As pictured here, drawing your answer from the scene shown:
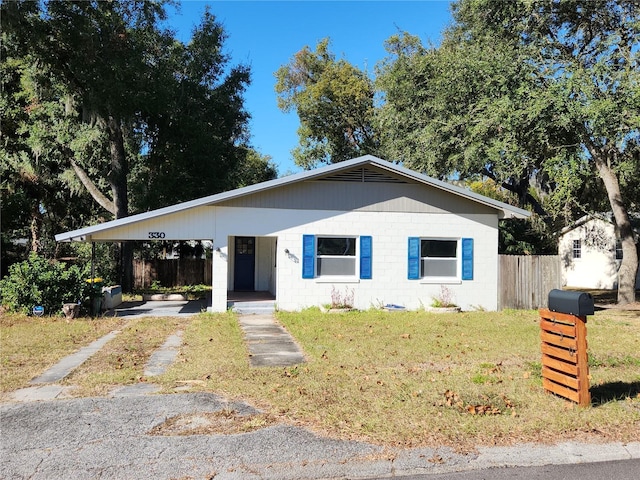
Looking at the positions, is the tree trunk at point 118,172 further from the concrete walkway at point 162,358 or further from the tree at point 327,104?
the tree at point 327,104

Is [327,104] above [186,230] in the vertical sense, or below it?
above

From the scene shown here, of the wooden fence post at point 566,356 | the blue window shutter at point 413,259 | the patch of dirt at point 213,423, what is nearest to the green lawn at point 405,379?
the wooden fence post at point 566,356

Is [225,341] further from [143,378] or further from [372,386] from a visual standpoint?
[372,386]

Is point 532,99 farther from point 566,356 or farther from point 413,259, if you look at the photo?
point 566,356

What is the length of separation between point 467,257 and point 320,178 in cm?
501

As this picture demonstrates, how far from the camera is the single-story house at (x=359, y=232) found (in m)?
13.9

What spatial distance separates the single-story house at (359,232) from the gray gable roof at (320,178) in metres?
0.04

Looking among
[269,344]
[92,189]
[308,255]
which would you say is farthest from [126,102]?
[269,344]

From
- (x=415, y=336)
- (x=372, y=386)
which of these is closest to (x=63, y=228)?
(x=415, y=336)

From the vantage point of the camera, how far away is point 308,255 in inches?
564

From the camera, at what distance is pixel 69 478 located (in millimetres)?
3947

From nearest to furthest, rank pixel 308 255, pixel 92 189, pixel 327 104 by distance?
pixel 308 255 < pixel 92 189 < pixel 327 104

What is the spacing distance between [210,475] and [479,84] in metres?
14.5

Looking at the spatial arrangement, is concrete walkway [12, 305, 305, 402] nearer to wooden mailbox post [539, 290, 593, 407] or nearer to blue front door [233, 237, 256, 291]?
wooden mailbox post [539, 290, 593, 407]
